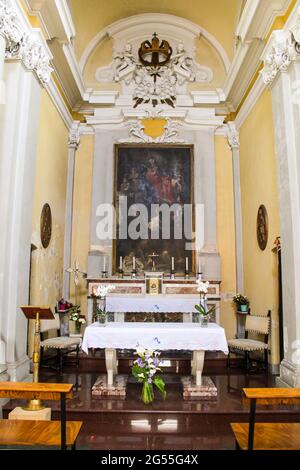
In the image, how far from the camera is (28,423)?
3.30 m

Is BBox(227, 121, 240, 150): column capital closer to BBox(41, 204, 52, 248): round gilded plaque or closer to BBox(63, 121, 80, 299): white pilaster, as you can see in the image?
BBox(63, 121, 80, 299): white pilaster

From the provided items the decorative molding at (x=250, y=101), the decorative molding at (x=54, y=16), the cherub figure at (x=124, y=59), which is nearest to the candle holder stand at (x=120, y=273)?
the decorative molding at (x=250, y=101)

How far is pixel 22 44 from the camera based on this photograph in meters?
5.67

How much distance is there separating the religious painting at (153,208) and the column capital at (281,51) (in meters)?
3.35

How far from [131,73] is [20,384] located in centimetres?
845

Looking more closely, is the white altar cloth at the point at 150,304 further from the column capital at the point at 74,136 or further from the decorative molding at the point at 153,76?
the decorative molding at the point at 153,76

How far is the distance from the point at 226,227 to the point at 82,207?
350 cm

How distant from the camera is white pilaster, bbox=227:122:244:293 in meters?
8.95

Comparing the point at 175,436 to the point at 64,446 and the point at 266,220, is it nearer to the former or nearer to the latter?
the point at 64,446

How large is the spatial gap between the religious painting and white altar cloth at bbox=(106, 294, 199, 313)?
120 cm

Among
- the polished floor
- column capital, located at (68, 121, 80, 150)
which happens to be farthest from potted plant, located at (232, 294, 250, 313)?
column capital, located at (68, 121, 80, 150)

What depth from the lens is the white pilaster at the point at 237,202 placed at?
8.95 meters
